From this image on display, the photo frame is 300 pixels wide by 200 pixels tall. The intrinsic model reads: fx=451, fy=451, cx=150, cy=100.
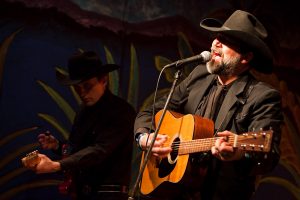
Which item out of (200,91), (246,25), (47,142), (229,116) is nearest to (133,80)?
(47,142)

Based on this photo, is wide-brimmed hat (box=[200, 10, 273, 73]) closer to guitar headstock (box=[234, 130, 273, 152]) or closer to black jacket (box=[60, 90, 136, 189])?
guitar headstock (box=[234, 130, 273, 152])

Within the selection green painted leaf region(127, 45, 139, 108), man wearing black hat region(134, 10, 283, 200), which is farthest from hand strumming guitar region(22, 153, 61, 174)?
green painted leaf region(127, 45, 139, 108)

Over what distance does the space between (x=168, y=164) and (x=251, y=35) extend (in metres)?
0.91

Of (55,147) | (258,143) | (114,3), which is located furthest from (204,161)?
(114,3)

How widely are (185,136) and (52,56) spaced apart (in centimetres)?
Result: 245

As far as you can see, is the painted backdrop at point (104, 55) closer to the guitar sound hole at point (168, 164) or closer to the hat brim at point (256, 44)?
the guitar sound hole at point (168, 164)

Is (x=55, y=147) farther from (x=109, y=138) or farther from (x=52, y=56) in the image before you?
(x=52, y=56)

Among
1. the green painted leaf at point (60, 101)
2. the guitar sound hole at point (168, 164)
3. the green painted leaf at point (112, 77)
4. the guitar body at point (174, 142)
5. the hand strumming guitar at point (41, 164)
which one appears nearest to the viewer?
the guitar body at point (174, 142)

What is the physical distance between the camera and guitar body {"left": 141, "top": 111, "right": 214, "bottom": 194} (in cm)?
253

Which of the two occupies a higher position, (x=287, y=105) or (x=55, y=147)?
(x=287, y=105)

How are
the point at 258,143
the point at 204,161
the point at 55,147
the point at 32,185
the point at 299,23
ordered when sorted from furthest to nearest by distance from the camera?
the point at 299,23, the point at 32,185, the point at 55,147, the point at 204,161, the point at 258,143

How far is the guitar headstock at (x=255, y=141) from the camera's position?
Answer: 2104 mm

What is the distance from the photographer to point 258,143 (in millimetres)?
2123

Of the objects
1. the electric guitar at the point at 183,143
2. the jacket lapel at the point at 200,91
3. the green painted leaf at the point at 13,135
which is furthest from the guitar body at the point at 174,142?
the green painted leaf at the point at 13,135
